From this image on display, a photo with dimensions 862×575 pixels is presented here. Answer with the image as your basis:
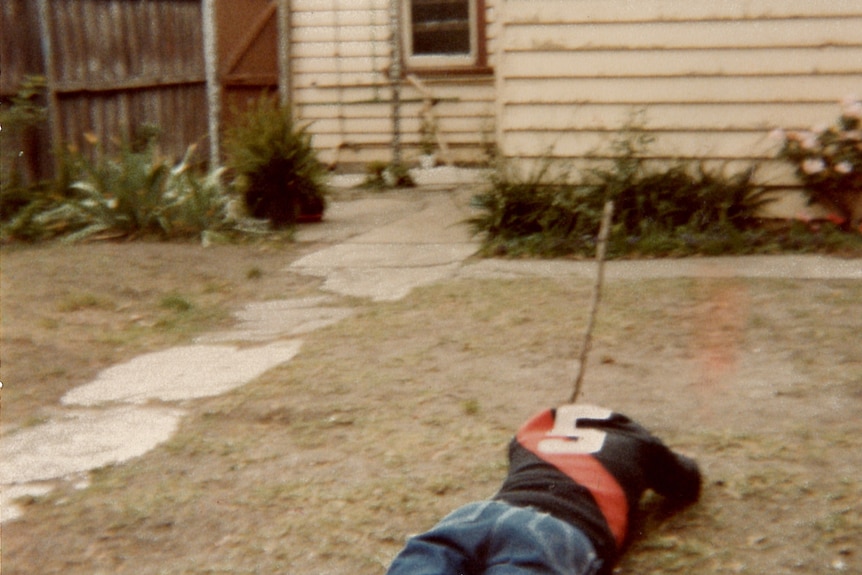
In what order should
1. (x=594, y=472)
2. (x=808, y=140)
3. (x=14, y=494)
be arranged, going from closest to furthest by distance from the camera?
(x=594, y=472)
(x=14, y=494)
(x=808, y=140)

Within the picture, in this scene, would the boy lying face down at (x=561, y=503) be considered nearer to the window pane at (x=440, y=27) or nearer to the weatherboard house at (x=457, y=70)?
the weatherboard house at (x=457, y=70)

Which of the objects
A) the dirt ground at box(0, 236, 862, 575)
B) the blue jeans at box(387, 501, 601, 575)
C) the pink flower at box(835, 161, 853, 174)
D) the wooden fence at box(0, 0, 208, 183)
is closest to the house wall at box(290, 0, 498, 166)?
the wooden fence at box(0, 0, 208, 183)

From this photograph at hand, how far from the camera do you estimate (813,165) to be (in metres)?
6.25

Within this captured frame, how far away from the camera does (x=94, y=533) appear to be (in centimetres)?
281

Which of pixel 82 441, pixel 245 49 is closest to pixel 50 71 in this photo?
pixel 245 49

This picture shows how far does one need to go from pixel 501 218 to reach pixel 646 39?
4.79 feet

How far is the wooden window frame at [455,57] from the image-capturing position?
1088 centimetres

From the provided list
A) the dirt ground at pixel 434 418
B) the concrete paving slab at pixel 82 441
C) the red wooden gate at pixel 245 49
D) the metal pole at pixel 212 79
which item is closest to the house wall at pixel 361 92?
the red wooden gate at pixel 245 49

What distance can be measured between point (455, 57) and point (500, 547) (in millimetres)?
9392

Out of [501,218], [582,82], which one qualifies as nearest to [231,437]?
[501,218]

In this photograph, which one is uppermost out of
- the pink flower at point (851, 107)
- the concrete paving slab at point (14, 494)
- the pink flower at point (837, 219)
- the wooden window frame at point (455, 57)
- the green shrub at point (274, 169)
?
the wooden window frame at point (455, 57)

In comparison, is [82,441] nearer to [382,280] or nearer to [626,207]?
[382,280]

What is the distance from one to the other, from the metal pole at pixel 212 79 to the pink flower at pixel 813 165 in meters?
6.31

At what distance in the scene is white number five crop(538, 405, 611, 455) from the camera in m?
2.52
